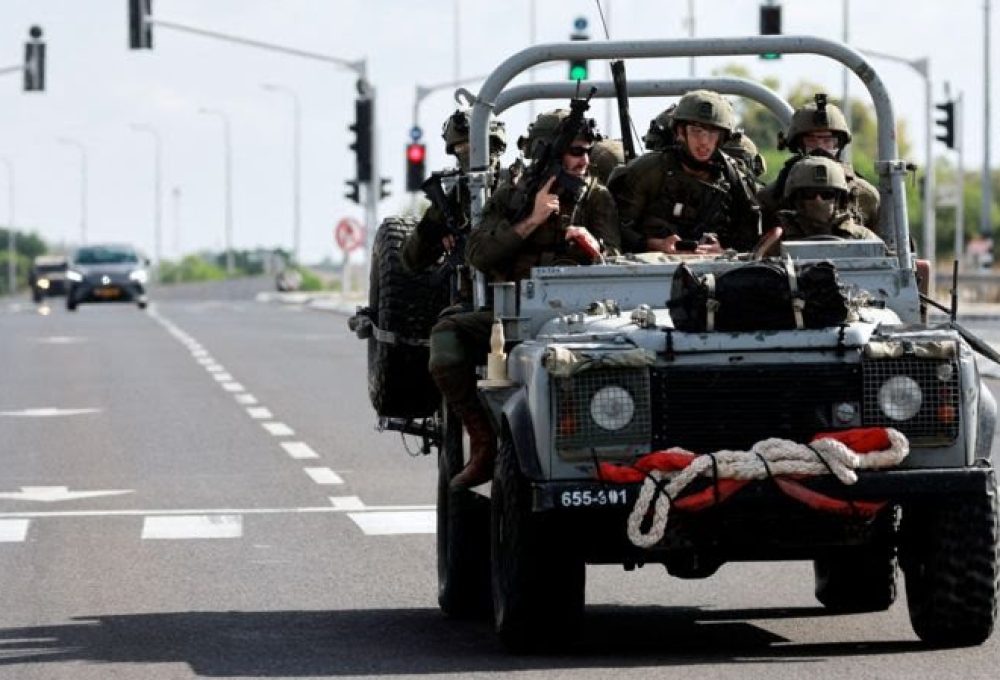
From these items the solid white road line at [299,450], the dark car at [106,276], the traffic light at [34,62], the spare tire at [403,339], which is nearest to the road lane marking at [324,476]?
the solid white road line at [299,450]

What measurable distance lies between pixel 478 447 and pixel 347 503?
660 cm

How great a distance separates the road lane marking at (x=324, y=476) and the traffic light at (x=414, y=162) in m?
50.3

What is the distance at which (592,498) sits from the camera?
10523 mm

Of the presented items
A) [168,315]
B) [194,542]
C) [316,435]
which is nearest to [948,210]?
[168,315]

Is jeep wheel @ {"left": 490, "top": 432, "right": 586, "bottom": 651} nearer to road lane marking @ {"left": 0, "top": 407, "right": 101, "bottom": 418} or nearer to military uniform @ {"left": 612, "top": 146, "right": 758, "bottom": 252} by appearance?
military uniform @ {"left": 612, "top": 146, "right": 758, "bottom": 252}

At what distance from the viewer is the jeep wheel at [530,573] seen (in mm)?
10773

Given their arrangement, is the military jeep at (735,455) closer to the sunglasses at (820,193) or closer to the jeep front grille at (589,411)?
the jeep front grille at (589,411)

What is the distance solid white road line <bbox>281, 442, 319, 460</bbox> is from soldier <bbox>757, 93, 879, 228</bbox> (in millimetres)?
9464

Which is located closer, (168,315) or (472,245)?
(472,245)

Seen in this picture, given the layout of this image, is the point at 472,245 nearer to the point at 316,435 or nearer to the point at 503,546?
the point at 503,546

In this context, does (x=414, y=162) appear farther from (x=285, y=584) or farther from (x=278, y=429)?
(x=285, y=584)

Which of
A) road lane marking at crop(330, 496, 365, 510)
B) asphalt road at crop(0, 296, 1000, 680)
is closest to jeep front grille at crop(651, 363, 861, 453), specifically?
asphalt road at crop(0, 296, 1000, 680)

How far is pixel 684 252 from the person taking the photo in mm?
12188

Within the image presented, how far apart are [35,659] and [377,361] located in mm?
2594
